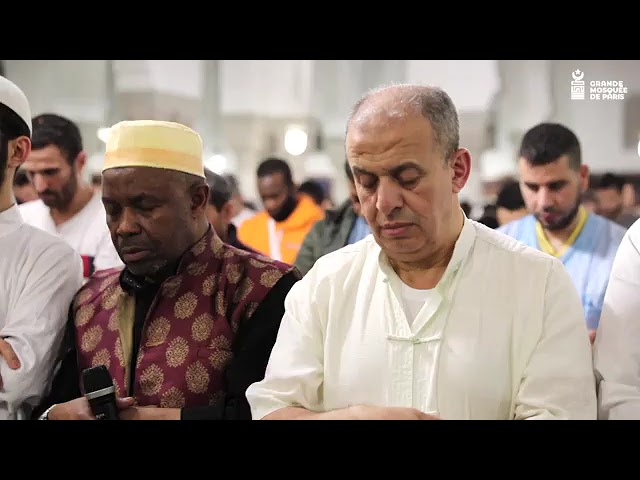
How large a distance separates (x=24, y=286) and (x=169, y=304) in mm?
400

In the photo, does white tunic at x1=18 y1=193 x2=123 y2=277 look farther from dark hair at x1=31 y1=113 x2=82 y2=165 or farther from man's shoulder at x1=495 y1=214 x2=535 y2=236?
man's shoulder at x1=495 y1=214 x2=535 y2=236

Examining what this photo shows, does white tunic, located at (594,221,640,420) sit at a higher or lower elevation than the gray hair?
lower

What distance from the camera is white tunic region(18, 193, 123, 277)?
264 cm

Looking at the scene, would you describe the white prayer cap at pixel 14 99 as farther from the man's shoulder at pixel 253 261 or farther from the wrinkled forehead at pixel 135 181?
the man's shoulder at pixel 253 261

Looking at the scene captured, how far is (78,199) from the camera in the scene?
8.85ft

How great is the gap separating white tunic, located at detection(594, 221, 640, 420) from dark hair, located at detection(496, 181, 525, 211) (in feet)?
5.93

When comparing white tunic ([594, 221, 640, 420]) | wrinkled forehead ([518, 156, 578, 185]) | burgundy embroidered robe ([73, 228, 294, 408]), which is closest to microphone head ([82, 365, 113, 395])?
burgundy embroidered robe ([73, 228, 294, 408])

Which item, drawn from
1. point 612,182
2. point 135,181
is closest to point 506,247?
point 135,181

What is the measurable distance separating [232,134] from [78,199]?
5276 mm

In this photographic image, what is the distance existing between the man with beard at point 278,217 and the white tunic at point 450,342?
247cm

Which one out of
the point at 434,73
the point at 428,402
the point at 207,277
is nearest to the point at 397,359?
the point at 428,402

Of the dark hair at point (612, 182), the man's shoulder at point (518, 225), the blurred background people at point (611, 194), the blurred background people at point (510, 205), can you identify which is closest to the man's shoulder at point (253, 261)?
the man's shoulder at point (518, 225)

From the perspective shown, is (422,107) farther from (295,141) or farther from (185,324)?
(295,141)

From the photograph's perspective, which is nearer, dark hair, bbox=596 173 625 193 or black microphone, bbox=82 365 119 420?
black microphone, bbox=82 365 119 420
